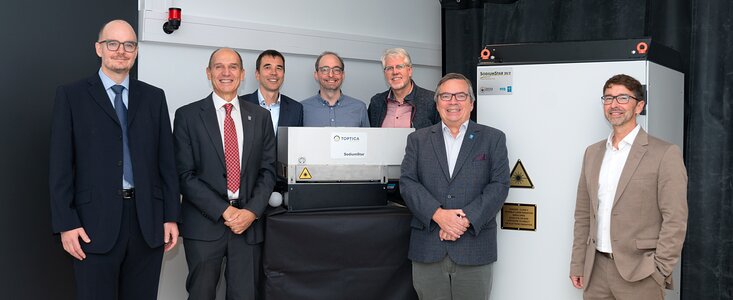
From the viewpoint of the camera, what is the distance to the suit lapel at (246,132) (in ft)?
8.09

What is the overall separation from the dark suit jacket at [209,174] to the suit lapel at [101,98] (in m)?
0.31

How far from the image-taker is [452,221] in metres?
2.33

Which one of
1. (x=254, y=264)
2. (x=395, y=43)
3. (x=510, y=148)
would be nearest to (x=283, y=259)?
(x=254, y=264)

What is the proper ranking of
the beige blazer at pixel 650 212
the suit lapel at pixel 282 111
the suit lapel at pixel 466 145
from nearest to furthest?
the beige blazer at pixel 650 212, the suit lapel at pixel 466 145, the suit lapel at pixel 282 111

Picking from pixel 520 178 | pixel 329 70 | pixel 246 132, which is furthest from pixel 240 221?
pixel 520 178

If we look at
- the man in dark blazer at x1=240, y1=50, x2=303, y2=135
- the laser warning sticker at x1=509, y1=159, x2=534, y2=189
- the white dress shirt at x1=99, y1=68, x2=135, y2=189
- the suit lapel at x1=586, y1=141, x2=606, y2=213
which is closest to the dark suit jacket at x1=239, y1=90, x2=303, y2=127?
the man in dark blazer at x1=240, y1=50, x2=303, y2=135

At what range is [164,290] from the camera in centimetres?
328

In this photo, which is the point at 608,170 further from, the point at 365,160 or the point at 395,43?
the point at 395,43

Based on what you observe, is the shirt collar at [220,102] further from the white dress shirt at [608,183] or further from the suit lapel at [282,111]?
the white dress shirt at [608,183]

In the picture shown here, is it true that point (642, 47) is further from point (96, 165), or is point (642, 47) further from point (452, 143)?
point (96, 165)

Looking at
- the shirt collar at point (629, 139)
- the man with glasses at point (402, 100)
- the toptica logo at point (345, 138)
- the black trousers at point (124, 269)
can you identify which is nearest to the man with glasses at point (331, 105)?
the man with glasses at point (402, 100)

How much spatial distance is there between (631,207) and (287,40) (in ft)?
7.49

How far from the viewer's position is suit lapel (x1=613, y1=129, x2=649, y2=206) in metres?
2.12

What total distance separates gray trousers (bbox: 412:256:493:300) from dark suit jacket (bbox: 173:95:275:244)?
0.69 m
